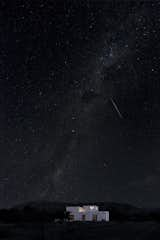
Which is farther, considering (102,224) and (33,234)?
(102,224)

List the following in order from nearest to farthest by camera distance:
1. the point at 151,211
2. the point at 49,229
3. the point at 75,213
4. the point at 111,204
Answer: the point at 49,229 → the point at 75,213 → the point at 151,211 → the point at 111,204

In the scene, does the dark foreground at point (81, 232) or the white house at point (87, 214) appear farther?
the white house at point (87, 214)

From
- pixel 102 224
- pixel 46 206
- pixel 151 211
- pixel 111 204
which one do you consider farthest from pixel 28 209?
pixel 102 224

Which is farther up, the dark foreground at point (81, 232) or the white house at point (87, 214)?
the dark foreground at point (81, 232)

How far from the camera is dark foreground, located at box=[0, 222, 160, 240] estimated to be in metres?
9.02

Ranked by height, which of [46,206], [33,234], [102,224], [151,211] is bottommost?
[46,206]

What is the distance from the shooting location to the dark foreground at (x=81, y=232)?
29.6ft

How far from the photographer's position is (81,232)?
32.2ft

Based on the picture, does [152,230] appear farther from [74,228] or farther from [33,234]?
[33,234]

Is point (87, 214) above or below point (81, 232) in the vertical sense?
below

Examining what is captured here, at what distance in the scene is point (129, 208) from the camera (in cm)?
4859

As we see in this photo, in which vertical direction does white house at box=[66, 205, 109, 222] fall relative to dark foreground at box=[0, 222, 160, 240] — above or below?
below

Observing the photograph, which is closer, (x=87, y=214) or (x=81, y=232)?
(x=81, y=232)

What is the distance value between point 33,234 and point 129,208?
40.9 m
